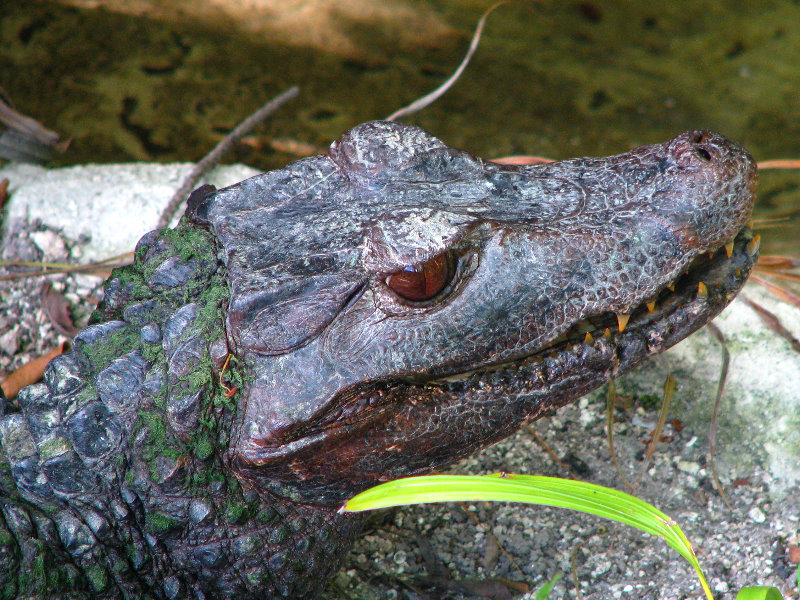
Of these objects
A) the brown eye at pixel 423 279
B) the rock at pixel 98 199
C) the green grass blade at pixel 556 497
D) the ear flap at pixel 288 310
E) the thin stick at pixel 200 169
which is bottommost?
the rock at pixel 98 199

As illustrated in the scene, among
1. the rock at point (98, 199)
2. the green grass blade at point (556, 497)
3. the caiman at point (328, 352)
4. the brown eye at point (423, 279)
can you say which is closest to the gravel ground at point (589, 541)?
the caiman at point (328, 352)

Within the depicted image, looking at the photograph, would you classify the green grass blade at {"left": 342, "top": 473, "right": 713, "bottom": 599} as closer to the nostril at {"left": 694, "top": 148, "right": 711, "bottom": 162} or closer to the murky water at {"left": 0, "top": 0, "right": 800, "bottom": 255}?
the nostril at {"left": 694, "top": 148, "right": 711, "bottom": 162}

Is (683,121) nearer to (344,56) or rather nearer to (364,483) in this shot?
(344,56)

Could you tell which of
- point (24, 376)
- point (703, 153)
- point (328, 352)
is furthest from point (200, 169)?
point (703, 153)

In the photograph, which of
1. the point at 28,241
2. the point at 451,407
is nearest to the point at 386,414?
the point at 451,407

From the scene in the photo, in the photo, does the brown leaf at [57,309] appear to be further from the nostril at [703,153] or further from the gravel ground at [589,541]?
the nostril at [703,153]

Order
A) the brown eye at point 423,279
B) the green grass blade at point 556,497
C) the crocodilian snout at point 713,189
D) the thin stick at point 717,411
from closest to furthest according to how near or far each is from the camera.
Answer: the green grass blade at point 556,497 → the brown eye at point 423,279 → the crocodilian snout at point 713,189 → the thin stick at point 717,411
